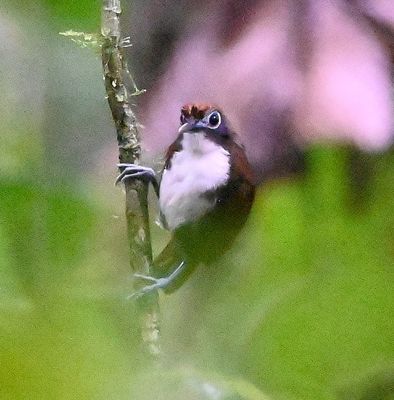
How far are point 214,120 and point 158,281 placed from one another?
138 mm

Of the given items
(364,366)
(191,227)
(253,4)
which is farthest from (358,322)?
(253,4)

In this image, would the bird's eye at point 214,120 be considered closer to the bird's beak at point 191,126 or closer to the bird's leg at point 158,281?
the bird's beak at point 191,126

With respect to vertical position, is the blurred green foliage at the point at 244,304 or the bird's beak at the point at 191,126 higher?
the bird's beak at the point at 191,126

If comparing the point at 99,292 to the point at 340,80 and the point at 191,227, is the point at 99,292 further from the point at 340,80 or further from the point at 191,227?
the point at 340,80

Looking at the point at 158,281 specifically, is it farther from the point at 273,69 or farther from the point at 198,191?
the point at 273,69

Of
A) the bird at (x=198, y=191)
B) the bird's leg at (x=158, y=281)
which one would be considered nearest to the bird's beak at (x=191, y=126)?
the bird at (x=198, y=191)

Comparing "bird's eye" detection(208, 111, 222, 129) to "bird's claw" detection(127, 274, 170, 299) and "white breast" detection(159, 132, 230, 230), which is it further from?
"bird's claw" detection(127, 274, 170, 299)

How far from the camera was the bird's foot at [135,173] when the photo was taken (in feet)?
1.91

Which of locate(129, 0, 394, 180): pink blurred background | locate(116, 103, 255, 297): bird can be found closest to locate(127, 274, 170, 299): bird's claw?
locate(116, 103, 255, 297): bird

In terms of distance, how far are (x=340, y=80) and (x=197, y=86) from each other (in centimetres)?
12

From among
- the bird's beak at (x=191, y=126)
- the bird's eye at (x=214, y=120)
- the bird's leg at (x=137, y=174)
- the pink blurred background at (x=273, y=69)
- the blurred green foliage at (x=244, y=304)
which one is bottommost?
the blurred green foliage at (x=244, y=304)

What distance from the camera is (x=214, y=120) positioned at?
1.88 ft

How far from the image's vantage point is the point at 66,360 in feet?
1.90

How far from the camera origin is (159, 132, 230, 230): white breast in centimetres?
57
